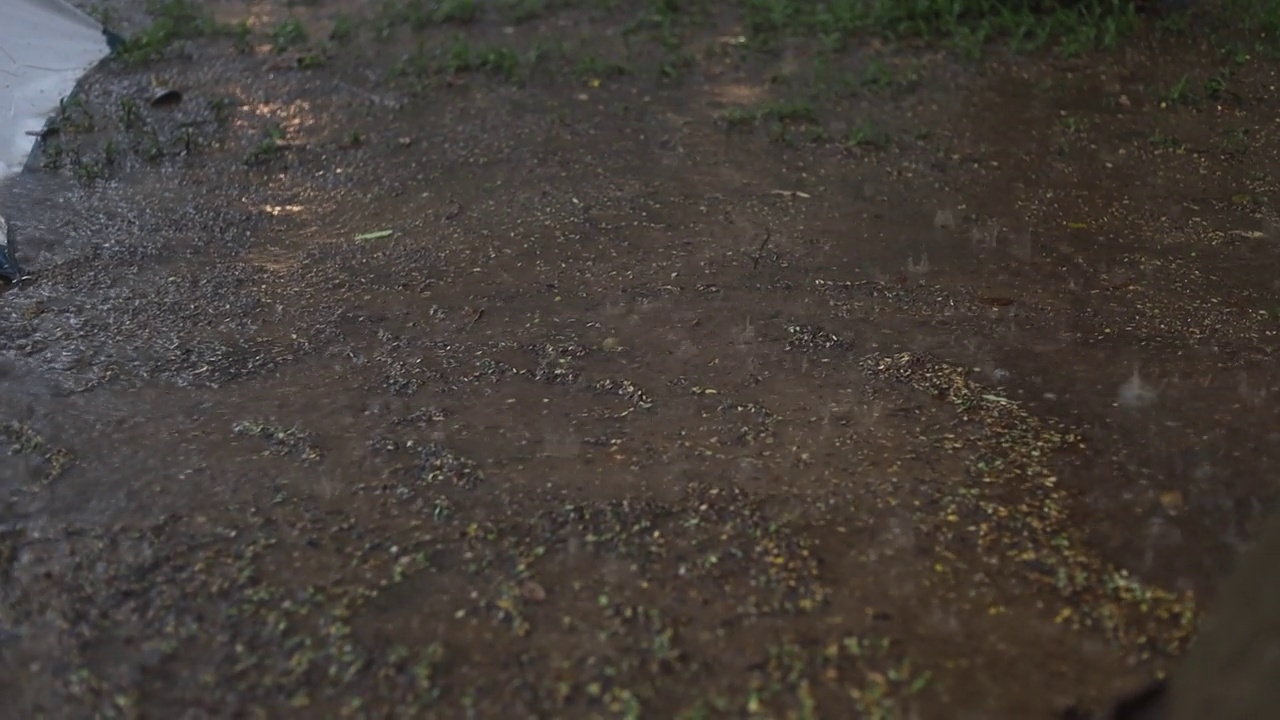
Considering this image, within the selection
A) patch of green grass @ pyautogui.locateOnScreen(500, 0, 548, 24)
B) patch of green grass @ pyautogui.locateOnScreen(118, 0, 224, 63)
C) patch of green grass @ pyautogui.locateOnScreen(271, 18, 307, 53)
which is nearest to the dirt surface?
patch of green grass @ pyautogui.locateOnScreen(118, 0, 224, 63)

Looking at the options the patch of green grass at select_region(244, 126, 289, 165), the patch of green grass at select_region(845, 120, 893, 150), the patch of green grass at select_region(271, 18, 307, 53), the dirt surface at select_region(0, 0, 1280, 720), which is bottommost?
the dirt surface at select_region(0, 0, 1280, 720)

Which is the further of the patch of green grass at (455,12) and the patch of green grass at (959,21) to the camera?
the patch of green grass at (455,12)

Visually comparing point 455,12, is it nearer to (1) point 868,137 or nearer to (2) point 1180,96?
(1) point 868,137

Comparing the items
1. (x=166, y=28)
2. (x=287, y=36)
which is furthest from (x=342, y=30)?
(x=166, y=28)

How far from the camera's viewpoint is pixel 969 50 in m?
5.75

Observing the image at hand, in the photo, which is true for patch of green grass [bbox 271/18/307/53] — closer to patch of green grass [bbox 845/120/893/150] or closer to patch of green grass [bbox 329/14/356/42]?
Answer: patch of green grass [bbox 329/14/356/42]

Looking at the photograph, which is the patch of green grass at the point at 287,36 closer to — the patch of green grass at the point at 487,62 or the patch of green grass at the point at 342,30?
the patch of green grass at the point at 342,30

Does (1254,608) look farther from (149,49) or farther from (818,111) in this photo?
(149,49)

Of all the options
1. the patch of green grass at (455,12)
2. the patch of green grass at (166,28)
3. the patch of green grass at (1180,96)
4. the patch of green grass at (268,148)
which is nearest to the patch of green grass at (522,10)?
the patch of green grass at (455,12)

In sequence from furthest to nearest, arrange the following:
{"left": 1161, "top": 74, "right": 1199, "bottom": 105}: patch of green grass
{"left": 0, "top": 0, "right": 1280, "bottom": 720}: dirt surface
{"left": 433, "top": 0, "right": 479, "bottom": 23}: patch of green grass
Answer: {"left": 433, "top": 0, "right": 479, "bottom": 23}: patch of green grass, {"left": 1161, "top": 74, "right": 1199, "bottom": 105}: patch of green grass, {"left": 0, "top": 0, "right": 1280, "bottom": 720}: dirt surface

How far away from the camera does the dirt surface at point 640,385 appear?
7.78 feet

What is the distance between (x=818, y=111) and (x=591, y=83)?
1.14 m

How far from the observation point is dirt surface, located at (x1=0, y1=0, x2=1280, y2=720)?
2.37m

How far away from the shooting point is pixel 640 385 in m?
3.28
